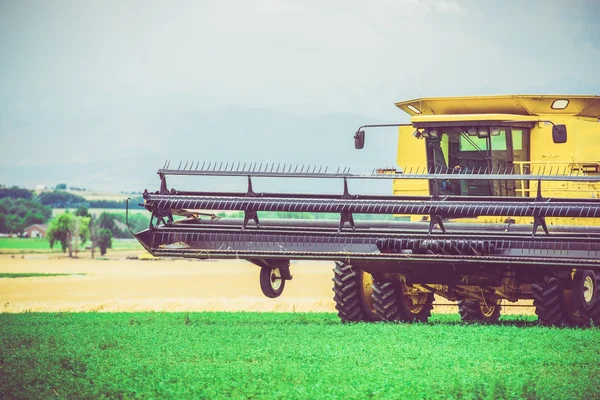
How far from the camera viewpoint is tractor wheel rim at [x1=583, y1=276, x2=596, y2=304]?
54.9ft

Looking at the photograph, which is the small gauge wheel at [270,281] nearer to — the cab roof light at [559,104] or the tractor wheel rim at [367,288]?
the tractor wheel rim at [367,288]

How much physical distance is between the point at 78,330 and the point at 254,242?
3.11 m

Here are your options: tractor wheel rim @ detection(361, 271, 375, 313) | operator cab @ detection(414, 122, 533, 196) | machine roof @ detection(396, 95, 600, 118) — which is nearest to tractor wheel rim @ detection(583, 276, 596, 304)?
operator cab @ detection(414, 122, 533, 196)

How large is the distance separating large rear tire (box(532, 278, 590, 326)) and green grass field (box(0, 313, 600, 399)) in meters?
0.42

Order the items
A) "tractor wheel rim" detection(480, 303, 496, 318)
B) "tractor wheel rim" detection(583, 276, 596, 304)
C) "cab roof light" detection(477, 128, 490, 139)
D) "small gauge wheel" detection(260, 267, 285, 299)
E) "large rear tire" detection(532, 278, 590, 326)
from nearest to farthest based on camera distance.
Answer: "small gauge wheel" detection(260, 267, 285, 299) < "large rear tire" detection(532, 278, 590, 326) < "tractor wheel rim" detection(583, 276, 596, 304) < "cab roof light" detection(477, 128, 490, 139) < "tractor wheel rim" detection(480, 303, 496, 318)

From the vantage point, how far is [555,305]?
16.7m

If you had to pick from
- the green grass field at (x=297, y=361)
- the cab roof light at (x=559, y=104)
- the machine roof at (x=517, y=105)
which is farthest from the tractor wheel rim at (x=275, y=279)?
the cab roof light at (x=559, y=104)

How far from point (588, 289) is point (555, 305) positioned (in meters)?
0.66

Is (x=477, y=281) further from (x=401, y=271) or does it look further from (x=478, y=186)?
(x=478, y=186)

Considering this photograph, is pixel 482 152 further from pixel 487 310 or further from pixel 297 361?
pixel 297 361

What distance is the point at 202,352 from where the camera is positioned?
12.9 metres

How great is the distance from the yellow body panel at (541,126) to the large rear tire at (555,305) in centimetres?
133

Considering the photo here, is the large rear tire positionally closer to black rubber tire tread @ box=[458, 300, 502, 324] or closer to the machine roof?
the machine roof

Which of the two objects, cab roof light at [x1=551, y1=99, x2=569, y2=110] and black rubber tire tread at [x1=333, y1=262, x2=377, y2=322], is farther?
cab roof light at [x1=551, y1=99, x2=569, y2=110]
